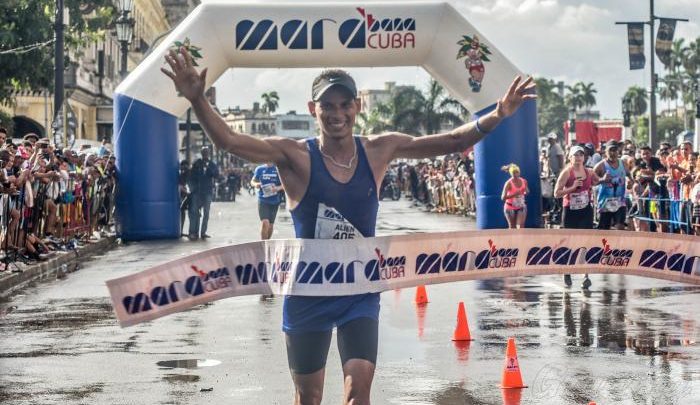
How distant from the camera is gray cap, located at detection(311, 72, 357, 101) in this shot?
591 centimetres

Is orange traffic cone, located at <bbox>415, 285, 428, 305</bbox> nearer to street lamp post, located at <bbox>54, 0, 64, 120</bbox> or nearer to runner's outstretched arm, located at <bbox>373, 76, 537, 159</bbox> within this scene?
runner's outstretched arm, located at <bbox>373, 76, 537, 159</bbox>

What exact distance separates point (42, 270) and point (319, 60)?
27.5 feet

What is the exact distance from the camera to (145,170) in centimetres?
2639

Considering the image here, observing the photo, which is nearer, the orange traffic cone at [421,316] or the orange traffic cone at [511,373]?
the orange traffic cone at [511,373]

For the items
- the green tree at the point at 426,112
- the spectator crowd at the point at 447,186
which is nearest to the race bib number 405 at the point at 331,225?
the spectator crowd at the point at 447,186

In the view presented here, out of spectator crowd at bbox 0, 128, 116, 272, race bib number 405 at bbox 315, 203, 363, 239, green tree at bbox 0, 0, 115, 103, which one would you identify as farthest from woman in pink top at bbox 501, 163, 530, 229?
race bib number 405 at bbox 315, 203, 363, 239

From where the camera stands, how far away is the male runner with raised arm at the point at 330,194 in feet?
19.4

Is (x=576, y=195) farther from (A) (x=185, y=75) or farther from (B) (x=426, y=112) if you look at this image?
(B) (x=426, y=112)

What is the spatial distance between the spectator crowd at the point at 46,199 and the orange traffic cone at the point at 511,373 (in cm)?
1000

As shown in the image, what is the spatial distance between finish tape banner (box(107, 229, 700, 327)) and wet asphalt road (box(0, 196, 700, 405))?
170cm

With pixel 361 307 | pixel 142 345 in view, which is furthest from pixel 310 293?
pixel 142 345

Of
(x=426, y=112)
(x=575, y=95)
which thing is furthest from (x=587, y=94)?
(x=426, y=112)

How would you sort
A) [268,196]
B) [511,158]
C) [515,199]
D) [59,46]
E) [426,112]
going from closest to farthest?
[268,196]
[515,199]
[511,158]
[59,46]
[426,112]

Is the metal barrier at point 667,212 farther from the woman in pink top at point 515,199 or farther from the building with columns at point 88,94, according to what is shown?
the building with columns at point 88,94
